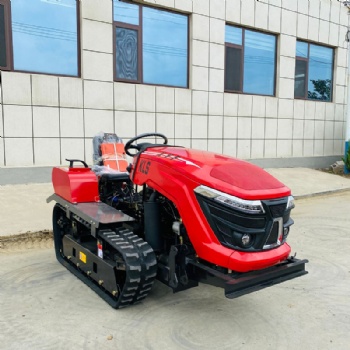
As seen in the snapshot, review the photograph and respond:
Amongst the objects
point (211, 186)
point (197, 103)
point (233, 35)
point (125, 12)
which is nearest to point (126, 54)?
point (125, 12)

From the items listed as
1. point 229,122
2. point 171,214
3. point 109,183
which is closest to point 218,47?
point 229,122

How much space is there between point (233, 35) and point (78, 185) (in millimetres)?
8527

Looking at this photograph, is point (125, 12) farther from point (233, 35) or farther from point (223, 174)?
point (223, 174)

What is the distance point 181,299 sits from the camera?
3469 mm

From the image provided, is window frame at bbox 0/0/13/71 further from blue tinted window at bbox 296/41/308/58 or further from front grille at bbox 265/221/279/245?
blue tinted window at bbox 296/41/308/58

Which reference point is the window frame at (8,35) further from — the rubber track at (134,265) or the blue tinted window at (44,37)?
the rubber track at (134,265)

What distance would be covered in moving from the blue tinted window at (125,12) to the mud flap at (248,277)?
7.33 m

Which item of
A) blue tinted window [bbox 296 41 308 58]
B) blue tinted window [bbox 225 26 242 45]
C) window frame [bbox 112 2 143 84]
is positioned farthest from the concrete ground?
blue tinted window [bbox 296 41 308 58]

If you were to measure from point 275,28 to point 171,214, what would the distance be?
10150 mm

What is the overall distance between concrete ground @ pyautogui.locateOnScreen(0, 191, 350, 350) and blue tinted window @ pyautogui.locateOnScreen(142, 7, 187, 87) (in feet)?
20.9

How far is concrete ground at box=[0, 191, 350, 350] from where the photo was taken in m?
2.76

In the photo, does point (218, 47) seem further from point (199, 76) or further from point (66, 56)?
point (66, 56)

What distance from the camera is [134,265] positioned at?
117 inches

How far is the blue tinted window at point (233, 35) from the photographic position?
10.8 metres
